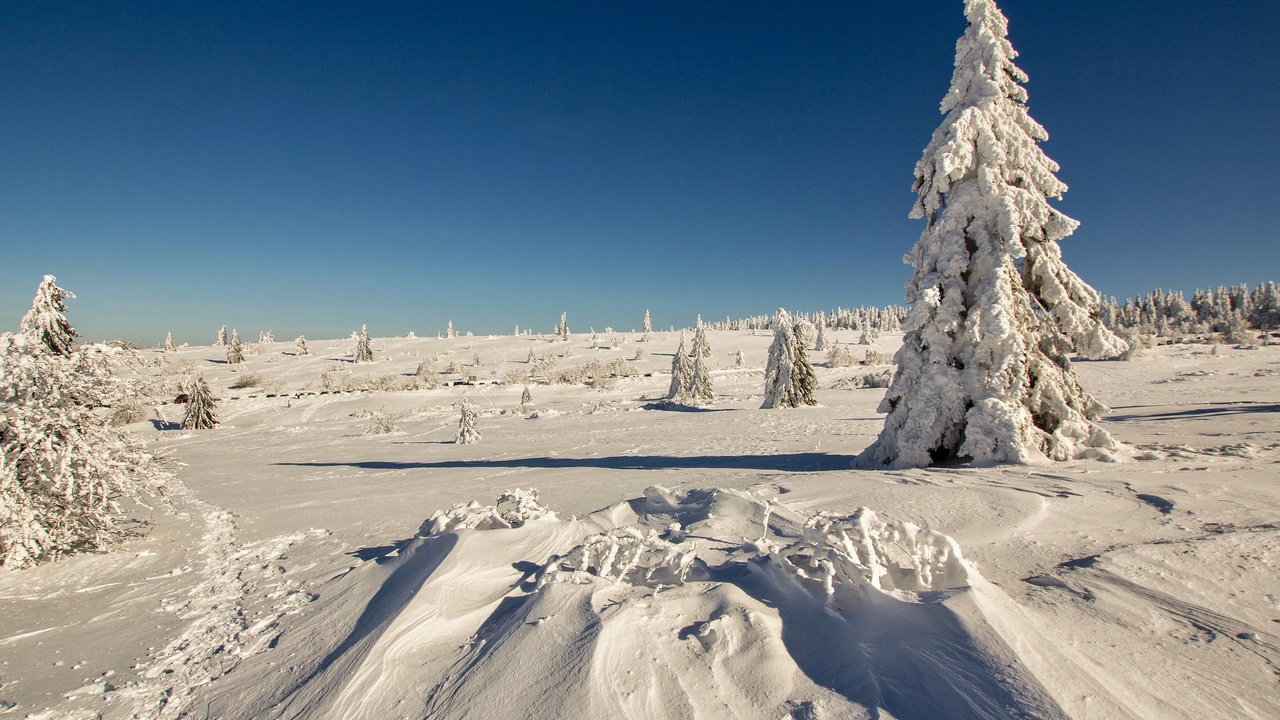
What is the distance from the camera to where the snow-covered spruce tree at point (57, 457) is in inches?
229

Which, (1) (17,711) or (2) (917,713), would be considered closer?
(2) (917,713)

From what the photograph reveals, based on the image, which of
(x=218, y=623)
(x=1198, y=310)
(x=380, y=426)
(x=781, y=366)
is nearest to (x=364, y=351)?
(x=380, y=426)

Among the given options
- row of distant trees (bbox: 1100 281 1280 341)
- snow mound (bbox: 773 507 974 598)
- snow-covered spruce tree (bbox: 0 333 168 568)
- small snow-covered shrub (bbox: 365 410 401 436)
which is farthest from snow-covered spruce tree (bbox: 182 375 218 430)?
row of distant trees (bbox: 1100 281 1280 341)

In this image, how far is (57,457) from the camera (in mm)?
5977

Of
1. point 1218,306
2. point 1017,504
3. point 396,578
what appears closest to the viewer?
point 396,578

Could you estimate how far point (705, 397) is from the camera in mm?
32969

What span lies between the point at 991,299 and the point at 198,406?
1437 inches

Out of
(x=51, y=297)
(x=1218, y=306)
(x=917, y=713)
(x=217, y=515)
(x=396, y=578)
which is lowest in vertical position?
(x=217, y=515)

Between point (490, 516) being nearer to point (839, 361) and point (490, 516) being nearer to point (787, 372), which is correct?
point (787, 372)

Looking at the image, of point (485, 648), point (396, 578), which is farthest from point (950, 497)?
Answer: point (396, 578)

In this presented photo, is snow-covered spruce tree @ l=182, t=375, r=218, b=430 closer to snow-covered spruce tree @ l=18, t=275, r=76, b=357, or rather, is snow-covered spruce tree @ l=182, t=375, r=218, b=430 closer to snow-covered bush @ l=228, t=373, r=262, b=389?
snow-covered bush @ l=228, t=373, r=262, b=389

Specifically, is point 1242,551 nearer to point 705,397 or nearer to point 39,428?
point 39,428

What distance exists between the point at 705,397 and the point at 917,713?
31.0m

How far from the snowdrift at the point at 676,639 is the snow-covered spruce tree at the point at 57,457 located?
4.63m
